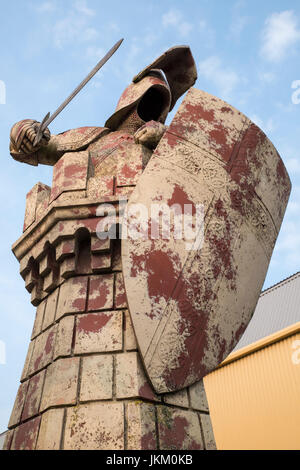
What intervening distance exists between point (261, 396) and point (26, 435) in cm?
615

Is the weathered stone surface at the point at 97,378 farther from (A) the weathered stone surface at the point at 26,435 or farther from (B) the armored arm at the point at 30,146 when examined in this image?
(B) the armored arm at the point at 30,146

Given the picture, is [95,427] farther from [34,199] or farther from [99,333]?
[34,199]

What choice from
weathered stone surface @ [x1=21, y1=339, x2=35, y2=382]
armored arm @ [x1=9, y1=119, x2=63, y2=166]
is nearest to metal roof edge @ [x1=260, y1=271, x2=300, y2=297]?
armored arm @ [x1=9, y1=119, x2=63, y2=166]

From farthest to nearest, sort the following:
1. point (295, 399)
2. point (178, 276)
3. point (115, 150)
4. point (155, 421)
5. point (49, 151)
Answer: point (295, 399) → point (49, 151) → point (115, 150) → point (178, 276) → point (155, 421)

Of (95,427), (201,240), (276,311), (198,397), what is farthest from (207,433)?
(276,311)

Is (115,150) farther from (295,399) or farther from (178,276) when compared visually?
(295,399)

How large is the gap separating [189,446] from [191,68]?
123 inches

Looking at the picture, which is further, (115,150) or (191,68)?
(191,68)

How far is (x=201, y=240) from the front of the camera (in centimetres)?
241

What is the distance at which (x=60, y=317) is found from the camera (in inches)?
100

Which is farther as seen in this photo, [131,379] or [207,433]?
[207,433]

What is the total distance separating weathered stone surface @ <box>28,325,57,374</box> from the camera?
2.53 meters
